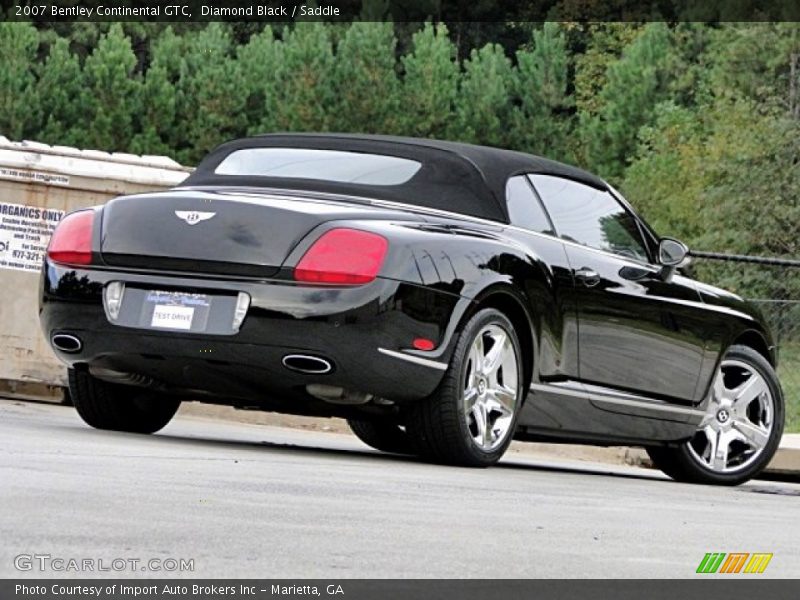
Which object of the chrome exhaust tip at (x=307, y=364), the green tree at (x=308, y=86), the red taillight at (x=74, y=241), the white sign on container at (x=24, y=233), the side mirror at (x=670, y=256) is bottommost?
the green tree at (x=308, y=86)

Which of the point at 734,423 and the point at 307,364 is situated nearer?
the point at 307,364

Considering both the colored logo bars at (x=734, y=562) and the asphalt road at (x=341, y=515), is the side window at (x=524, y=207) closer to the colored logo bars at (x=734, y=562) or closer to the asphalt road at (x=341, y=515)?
the asphalt road at (x=341, y=515)

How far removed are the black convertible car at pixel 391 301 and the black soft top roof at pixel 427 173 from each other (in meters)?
0.01

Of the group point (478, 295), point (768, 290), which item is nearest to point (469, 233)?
point (478, 295)

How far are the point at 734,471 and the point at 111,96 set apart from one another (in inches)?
2379

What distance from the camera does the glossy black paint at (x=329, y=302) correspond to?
28.2 ft

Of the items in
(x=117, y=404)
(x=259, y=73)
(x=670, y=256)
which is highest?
(x=670, y=256)

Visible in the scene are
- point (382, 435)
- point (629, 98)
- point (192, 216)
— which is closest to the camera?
point (192, 216)

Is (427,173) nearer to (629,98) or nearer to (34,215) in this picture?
(34,215)

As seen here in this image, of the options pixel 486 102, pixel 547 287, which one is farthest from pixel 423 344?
pixel 486 102

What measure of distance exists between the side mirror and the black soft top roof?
0.69 metres

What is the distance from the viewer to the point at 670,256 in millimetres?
10414

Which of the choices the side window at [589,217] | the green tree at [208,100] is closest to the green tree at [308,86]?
the green tree at [208,100]

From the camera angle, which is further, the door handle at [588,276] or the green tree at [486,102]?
the green tree at [486,102]
